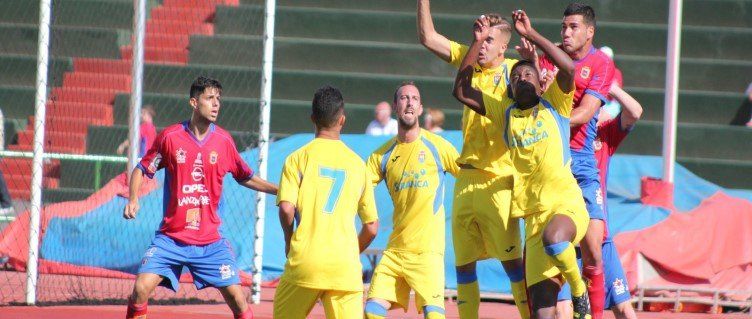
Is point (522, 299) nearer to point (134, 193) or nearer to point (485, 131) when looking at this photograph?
point (485, 131)

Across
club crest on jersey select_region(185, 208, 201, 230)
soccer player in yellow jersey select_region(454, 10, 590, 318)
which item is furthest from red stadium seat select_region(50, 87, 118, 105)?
soccer player in yellow jersey select_region(454, 10, 590, 318)

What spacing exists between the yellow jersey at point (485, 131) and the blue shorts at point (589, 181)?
59 centimetres

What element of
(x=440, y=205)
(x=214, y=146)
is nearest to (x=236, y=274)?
(x=214, y=146)

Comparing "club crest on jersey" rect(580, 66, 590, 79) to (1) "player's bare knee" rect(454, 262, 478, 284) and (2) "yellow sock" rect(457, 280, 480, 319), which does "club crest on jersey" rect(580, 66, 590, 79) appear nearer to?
(1) "player's bare knee" rect(454, 262, 478, 284)

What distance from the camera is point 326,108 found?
288 inches

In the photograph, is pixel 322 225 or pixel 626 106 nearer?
pixel 322 225

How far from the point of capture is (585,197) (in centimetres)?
889

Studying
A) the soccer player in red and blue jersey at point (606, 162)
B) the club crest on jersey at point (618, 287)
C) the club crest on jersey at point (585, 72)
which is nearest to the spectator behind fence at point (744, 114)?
the soccer player in red and blue jersey at point (606, 162)

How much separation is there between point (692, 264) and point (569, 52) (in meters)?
5.76

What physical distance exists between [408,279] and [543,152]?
1.34 m

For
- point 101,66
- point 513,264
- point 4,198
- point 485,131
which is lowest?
point 513,264

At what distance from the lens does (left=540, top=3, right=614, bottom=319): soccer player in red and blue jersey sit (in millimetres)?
8602

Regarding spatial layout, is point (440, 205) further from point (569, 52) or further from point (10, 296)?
point (10, 296)

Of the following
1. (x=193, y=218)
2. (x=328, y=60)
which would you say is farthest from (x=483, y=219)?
(x=328, y=60)
